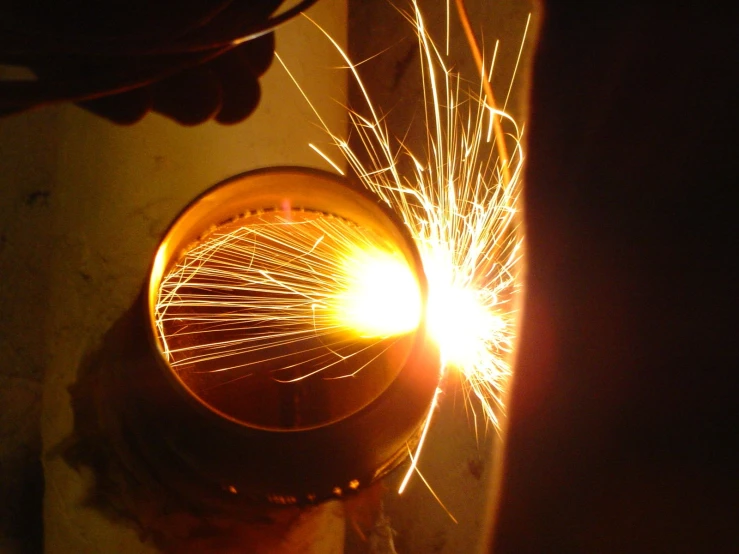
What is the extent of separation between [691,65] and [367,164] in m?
0.48

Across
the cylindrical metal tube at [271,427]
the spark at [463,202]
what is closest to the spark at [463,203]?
the spark at [463,202]

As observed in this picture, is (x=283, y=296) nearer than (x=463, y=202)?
Yes

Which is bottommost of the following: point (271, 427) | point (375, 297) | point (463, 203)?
point (271, 427)

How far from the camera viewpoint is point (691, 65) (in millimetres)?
797

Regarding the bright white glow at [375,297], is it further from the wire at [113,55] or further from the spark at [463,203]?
the wire at [113,55]

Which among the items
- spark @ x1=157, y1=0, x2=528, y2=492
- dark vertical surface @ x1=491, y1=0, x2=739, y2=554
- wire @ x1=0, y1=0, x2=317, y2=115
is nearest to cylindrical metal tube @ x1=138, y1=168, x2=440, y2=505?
spark @ x1=157, y1=0, x2=528, y2=492

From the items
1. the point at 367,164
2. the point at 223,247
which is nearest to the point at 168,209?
the point at 223,247

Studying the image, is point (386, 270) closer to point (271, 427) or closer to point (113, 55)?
point (271, 427)

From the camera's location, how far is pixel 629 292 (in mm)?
823

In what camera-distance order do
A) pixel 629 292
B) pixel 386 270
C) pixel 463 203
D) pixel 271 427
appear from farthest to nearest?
pixel 463 203, pixel 629 292, pixel 386 270, pixel 271 427

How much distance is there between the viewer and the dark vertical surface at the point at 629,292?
0.78 m

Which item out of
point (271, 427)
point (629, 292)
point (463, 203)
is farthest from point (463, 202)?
point (271, 427)

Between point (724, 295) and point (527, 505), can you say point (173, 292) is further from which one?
point (724, 295)

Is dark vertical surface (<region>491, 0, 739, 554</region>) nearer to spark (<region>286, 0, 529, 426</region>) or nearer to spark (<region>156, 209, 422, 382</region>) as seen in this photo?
spark (<region>286, 0, 529, 426</region>)
